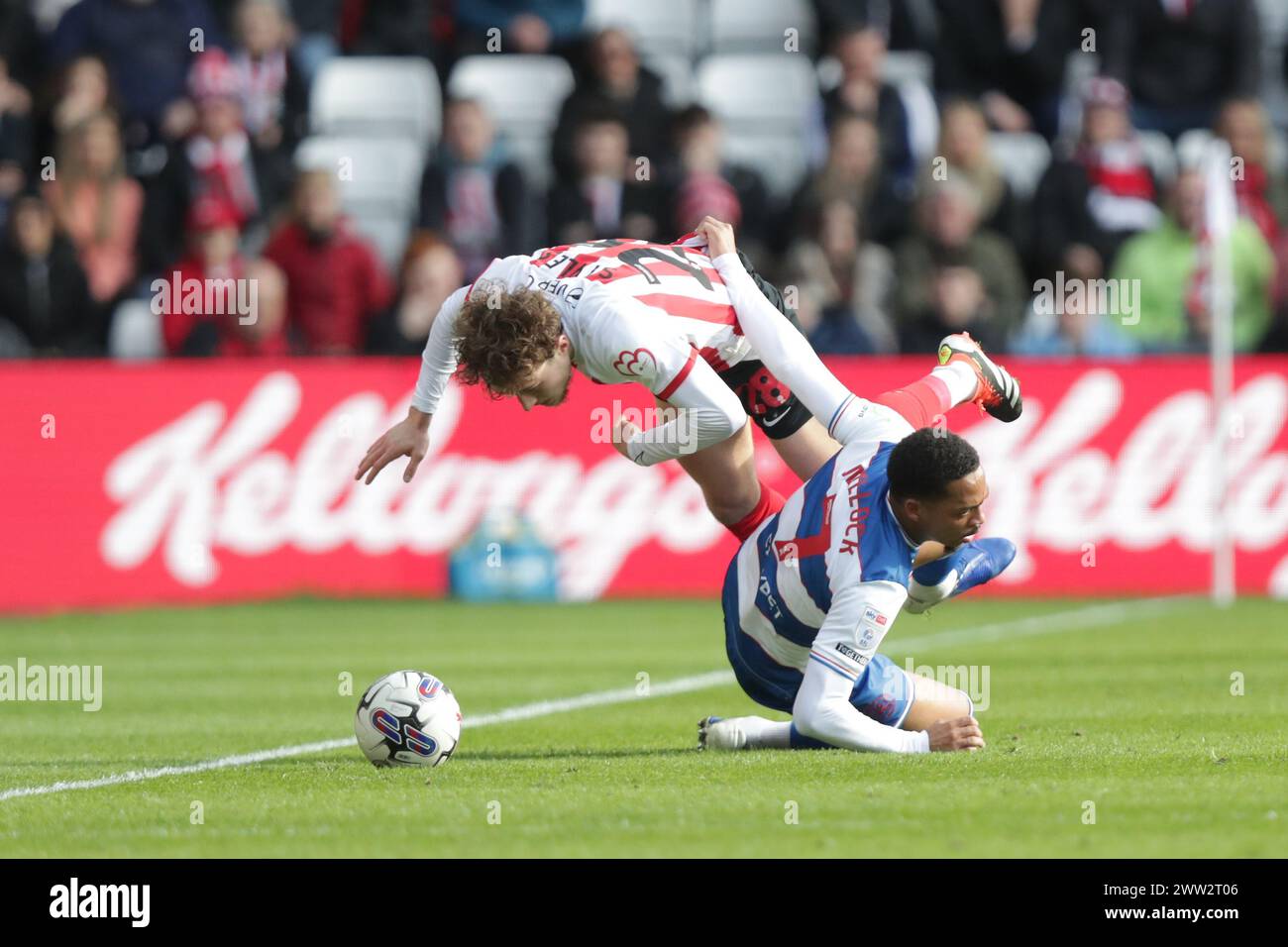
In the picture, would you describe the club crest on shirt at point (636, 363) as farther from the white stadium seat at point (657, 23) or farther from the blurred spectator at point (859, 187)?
the white stadium seat at point (657, 23)

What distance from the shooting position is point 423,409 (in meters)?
9.38

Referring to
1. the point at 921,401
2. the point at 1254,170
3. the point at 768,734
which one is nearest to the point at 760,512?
the point at 921,401

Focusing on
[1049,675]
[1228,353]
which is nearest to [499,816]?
[1049,675]

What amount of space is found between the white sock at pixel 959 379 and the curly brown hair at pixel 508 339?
171 centimetres

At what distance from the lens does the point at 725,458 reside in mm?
9211

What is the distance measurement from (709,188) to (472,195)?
2260 mm

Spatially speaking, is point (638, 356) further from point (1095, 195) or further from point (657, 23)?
point (657, 23)

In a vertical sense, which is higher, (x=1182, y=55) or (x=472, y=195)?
(x=1182, y=55)

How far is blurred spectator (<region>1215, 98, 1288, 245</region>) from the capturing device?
1936 centimetres

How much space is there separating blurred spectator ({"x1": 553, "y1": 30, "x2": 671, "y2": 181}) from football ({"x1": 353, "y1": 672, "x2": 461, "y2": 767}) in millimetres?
12130

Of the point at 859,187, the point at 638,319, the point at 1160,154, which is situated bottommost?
the point at 638,319

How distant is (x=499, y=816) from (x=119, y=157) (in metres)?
13.8

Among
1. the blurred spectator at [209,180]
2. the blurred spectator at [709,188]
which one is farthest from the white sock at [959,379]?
the blurred spectator at [209,180]
